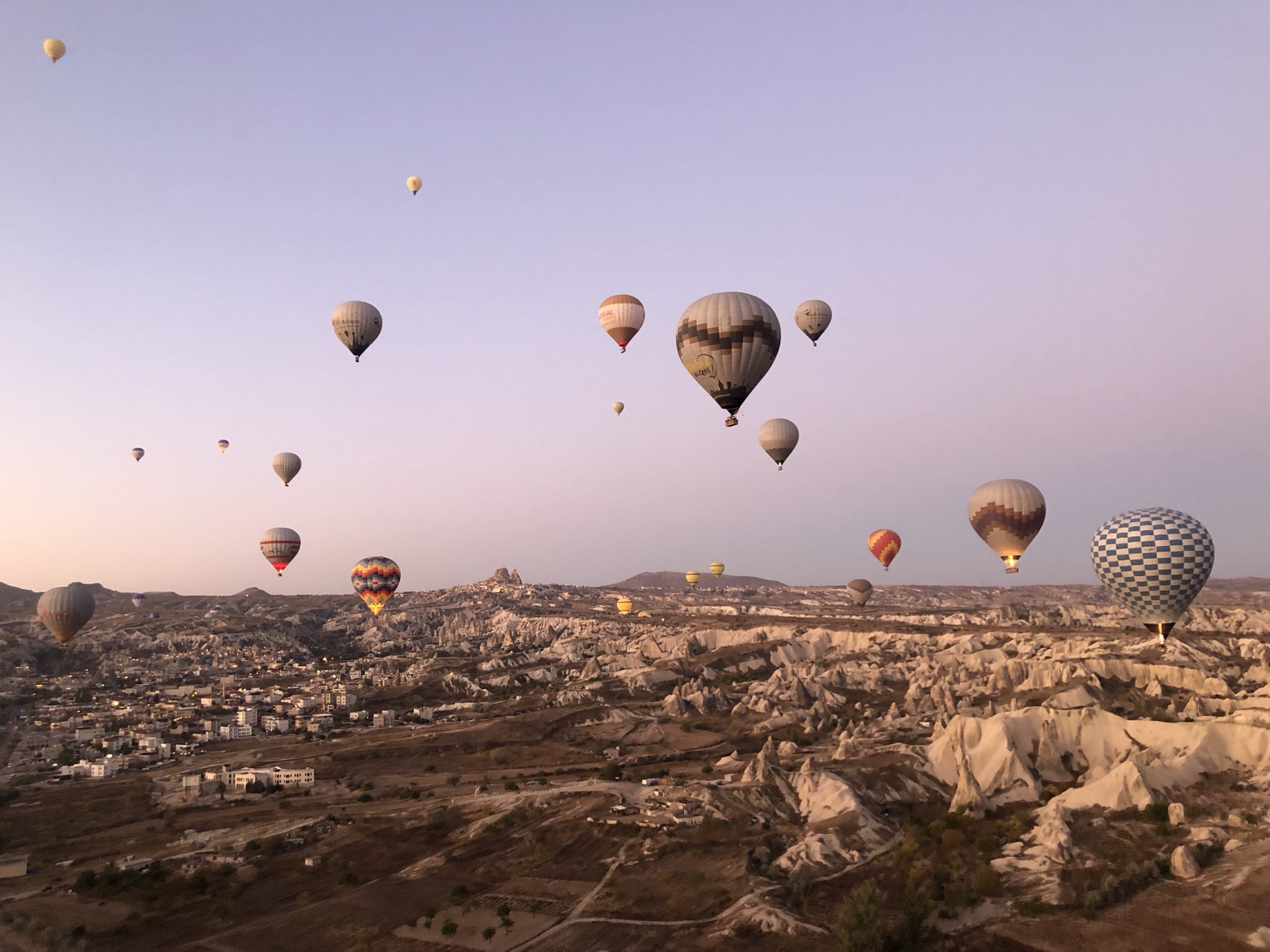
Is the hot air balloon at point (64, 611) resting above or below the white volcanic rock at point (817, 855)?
above

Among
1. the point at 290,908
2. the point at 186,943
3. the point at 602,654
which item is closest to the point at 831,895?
the point at 290,908

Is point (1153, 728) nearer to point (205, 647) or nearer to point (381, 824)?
point (381, 824)

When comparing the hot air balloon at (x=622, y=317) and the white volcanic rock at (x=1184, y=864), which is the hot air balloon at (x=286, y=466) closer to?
the hot air balloon at (x=622, y=317)

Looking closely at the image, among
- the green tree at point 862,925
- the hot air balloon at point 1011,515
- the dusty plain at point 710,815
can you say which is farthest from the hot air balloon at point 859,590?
the green tree at point 862,925

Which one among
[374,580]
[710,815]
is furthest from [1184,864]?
[374,580]

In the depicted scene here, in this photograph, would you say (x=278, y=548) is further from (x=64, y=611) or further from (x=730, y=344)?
(x=730, y=344)

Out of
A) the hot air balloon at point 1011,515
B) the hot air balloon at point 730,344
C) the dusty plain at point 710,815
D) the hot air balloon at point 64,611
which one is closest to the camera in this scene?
the dusty plain at point 710,815
